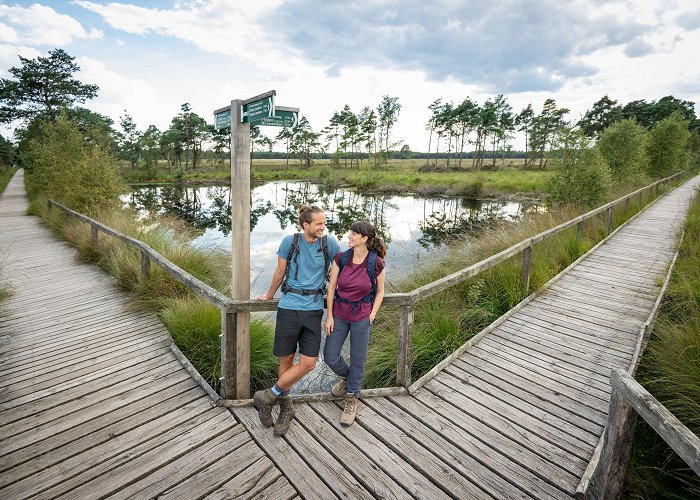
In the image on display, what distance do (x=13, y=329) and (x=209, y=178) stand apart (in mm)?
48404

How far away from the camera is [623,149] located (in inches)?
781

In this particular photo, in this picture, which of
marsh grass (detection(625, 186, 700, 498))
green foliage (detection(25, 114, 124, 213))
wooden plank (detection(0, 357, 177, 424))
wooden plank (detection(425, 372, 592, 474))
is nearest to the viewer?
marsh grass (detection(625, 186, 700, 498))

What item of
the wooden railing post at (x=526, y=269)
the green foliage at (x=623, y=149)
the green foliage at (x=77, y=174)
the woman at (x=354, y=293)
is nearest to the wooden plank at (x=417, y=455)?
the woman at (x=354, y=293)

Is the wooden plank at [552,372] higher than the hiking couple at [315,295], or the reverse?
the hiking couple at [315,295]

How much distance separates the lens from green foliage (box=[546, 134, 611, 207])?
1268cm

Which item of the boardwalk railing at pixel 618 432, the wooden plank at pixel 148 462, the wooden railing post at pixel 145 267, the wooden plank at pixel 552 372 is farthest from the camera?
the wooden railing post at pixel 145 267

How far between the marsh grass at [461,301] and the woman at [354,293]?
1333 millimetres

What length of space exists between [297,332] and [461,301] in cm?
359

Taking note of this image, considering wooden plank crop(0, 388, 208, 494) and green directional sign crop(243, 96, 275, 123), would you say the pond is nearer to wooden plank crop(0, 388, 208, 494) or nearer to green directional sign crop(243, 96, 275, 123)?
wooden plank crop(0, 388, 208, 494)

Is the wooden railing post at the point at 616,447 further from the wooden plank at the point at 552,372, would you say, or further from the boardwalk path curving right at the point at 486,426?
the wooden plank at the point at 552,372

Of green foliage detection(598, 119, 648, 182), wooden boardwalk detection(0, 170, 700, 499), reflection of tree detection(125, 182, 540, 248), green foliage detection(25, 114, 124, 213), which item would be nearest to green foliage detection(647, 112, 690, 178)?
green foliage detection(598, 119, 648, 182)

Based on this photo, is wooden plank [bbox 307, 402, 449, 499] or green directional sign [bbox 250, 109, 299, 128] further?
green directional sign [bbox 250, 109, 299, 128]

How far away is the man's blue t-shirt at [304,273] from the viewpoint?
274 centimetres

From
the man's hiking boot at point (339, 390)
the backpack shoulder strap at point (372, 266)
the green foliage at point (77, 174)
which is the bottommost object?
the man's hiking boot at point (339, 390)
